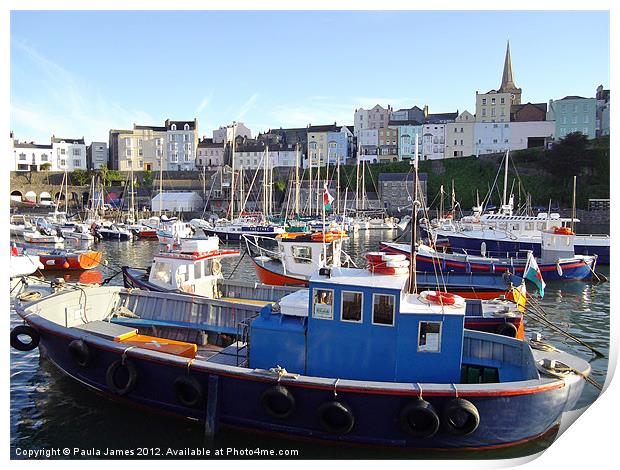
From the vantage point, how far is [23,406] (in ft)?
33.4

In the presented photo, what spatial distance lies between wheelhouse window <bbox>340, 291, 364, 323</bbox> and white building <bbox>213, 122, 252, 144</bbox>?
79.0 metres

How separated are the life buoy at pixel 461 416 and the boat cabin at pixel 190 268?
29.2ft

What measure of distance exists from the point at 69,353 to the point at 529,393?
8746 mm

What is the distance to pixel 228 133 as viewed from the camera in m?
86.4

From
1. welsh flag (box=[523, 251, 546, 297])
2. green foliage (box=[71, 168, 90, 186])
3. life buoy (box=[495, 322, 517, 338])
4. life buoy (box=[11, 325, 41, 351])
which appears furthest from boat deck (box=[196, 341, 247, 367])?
green foliage (box=[71, 168, 90, 186])

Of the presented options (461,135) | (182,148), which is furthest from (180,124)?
(461,135)

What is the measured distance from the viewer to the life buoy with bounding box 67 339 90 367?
10016mm

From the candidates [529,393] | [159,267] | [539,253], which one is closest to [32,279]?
[159,267]

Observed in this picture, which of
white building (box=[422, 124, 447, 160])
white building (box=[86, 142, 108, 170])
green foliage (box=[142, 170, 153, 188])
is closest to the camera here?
white building (box=[422, 124, 447, 160])

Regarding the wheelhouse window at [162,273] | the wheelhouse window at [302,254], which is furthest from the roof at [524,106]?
the wheelhouse window at [162,273]

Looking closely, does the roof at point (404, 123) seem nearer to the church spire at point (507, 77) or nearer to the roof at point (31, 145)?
the church spire at point (507, 77)

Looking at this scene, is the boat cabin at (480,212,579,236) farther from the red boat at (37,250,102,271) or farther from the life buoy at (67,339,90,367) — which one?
the life buoy at (67,339,90,367)

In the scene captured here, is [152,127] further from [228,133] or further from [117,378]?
[117,378]

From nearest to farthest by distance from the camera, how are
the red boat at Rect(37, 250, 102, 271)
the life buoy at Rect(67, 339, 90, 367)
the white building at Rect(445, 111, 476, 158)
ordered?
1. the life buoy at Rect(67, 339, 90, 367)
2. the red boat at Rect(37, 250, 102, 271)
3. the white building at Rect(445, 111, 476, 158)
